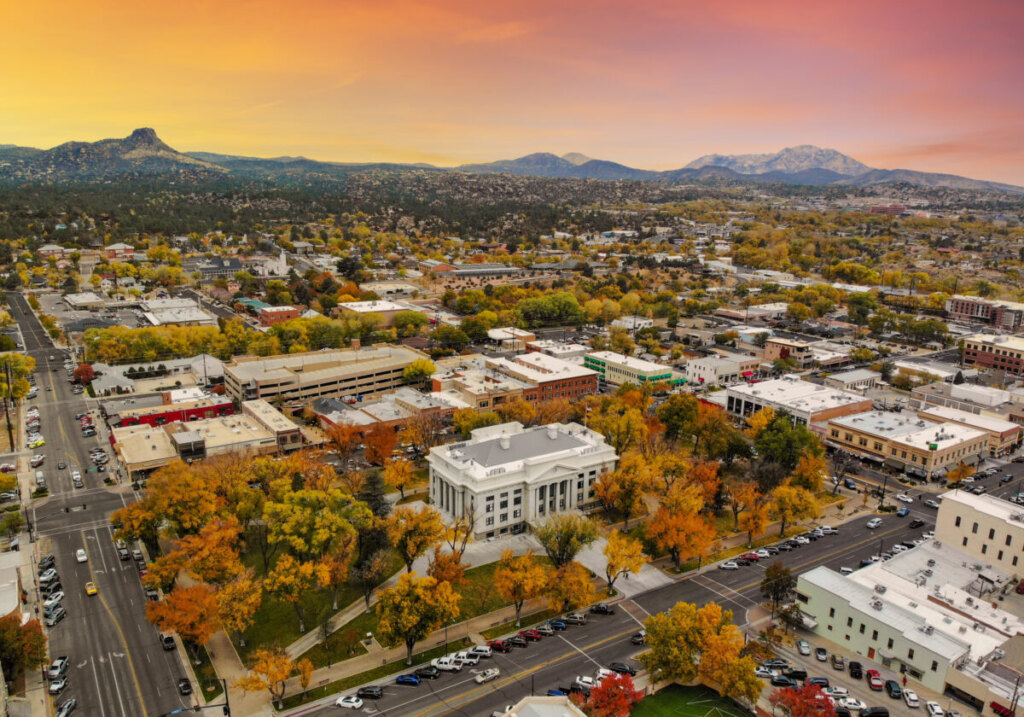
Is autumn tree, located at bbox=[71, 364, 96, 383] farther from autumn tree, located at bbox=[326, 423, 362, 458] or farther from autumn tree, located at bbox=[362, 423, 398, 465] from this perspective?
autumn tree, located at bbox=[362, 423, 398, 465]

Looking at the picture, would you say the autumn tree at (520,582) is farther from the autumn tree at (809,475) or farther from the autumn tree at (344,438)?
the autumn tree at (344,438)

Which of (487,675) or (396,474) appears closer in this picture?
(487,675)

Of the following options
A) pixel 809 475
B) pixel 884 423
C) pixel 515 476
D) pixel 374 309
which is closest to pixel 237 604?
pixel 515 476

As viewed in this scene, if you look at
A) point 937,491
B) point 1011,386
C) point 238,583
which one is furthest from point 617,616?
point 1011,386

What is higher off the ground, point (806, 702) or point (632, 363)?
point (632, 363)

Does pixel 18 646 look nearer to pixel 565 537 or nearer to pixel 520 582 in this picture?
pixel 520 582

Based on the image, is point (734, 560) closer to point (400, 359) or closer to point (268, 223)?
point (400, 359)
